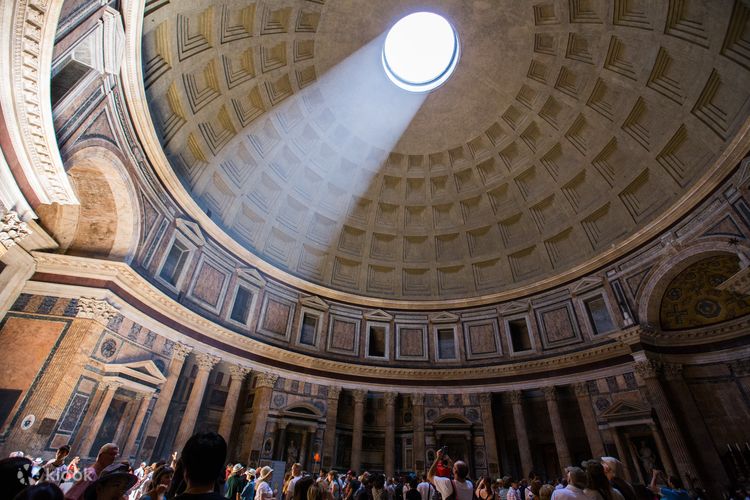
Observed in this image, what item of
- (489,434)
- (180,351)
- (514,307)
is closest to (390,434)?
(489,434)

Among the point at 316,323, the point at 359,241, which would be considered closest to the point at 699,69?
the point at 359,241

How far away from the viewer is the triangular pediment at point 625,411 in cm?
Answer: 1555

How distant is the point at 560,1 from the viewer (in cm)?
1809

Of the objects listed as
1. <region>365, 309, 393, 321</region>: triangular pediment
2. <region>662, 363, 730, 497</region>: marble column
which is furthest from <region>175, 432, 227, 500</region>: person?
<region>365, 309, 393, 321</region>: triangular pediment

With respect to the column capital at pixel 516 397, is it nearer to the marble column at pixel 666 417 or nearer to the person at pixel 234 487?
the marble column at pixel 666 417

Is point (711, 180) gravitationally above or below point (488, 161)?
below

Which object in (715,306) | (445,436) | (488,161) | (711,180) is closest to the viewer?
(711,180)

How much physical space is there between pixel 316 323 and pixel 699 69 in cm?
2246

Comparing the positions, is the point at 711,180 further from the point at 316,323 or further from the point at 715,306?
the point at 316,323

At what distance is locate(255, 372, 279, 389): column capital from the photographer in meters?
18.8

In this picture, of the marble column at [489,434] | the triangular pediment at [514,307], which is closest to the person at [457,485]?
the marble column at [489,434]

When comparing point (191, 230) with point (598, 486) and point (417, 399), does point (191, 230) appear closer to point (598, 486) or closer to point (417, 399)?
point (417, 399)

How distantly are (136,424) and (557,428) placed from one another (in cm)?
1867

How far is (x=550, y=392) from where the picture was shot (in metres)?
19.0
